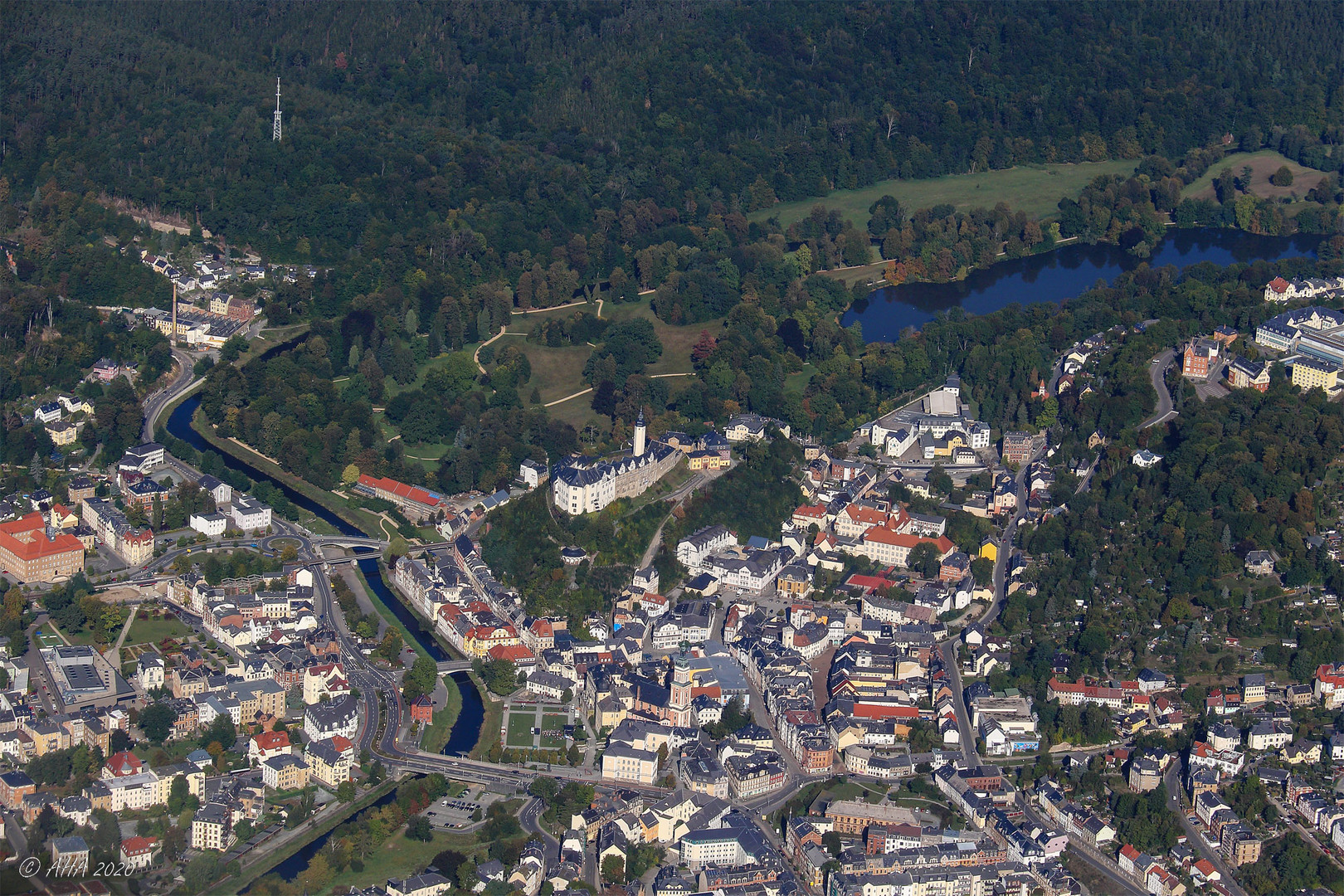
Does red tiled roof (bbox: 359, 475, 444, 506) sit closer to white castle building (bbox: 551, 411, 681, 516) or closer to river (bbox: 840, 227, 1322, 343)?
white castle building (bbox: 551, 411, 681, 516)

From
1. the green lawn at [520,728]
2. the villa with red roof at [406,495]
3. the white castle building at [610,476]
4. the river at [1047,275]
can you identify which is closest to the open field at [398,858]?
the green lawn at [520,728]

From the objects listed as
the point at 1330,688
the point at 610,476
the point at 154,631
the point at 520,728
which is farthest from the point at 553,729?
the point at 1330,688

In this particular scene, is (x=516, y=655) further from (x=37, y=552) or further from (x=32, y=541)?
(x=32, y=541)

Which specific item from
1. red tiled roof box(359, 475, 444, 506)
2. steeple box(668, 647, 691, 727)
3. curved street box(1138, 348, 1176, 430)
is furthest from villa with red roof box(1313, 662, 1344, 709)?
red tiled roof box(359, 475, 444, 506)

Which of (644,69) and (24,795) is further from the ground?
(644,69)

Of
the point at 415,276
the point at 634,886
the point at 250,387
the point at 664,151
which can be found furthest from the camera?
the point at 664,151

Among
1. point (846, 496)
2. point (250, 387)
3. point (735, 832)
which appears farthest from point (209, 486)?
point (735, 832)

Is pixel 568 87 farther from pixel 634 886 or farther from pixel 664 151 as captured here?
pixel 634 886
